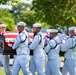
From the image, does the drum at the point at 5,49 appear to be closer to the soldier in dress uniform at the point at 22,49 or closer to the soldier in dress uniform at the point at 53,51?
the soldier in dress uniform at the point at 22,49

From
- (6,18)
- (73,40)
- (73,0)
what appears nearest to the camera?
(73,40)

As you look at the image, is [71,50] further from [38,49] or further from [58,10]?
[58,10]

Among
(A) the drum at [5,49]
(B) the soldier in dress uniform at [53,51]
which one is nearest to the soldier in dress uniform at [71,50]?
(B) the soldier in dress uniform at [53,51]

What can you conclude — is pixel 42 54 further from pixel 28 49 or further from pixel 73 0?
pixel 73 0

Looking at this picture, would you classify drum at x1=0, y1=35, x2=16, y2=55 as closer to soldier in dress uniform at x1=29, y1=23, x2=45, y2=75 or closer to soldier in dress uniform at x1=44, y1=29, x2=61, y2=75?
soldier in dress uniform at x1=29, y1=23, x2=45, y2=75

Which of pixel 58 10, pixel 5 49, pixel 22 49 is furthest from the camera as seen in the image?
pixel 58 10

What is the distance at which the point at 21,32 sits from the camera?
12125 mm

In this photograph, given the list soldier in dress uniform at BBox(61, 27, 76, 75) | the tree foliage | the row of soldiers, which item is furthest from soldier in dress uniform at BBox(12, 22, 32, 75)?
the tree foliage

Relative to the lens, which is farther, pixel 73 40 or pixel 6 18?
pixel 6 18

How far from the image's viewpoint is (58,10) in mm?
27203

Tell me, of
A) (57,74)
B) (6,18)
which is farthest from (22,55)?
(6,18)

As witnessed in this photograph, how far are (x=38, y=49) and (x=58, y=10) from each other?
15.2 meters

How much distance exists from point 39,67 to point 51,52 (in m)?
0.53

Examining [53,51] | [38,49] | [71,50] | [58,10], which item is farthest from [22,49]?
[58,10]
